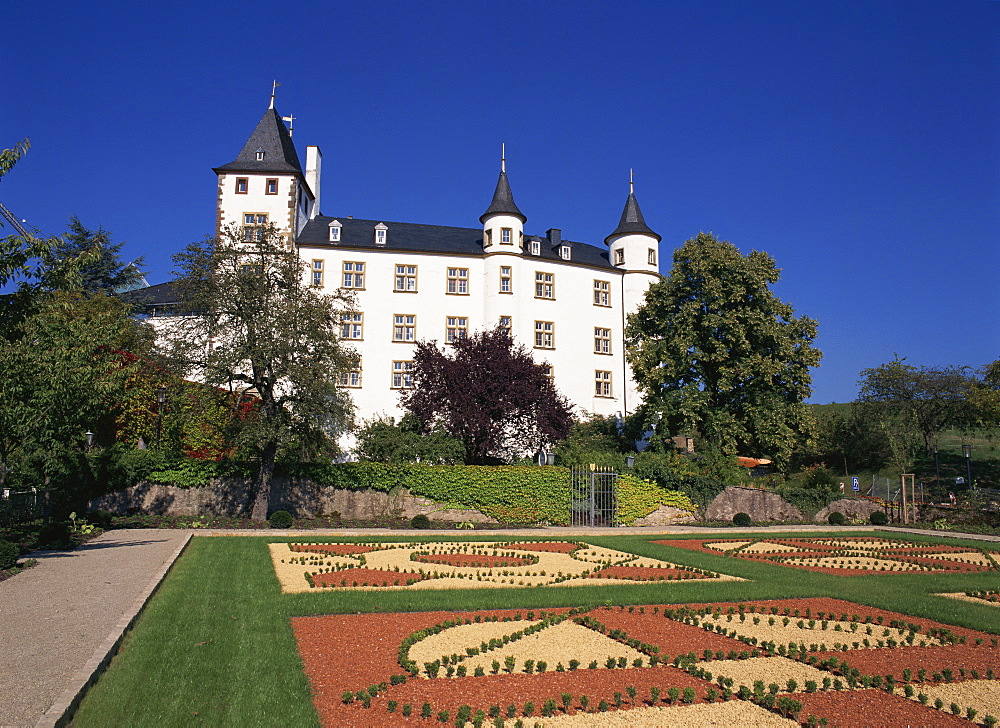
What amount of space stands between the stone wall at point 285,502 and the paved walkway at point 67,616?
643 centimetres

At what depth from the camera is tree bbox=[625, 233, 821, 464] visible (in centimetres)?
3528

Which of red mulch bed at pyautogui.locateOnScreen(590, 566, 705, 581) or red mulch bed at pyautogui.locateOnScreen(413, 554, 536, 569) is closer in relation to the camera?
red mulch bed at pyautogui.locateOnScreen(590, 566, 705, 581)

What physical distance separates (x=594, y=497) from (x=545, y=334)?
1801 centimetres

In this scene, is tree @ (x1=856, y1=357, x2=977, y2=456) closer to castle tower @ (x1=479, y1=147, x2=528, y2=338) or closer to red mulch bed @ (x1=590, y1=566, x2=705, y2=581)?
castle tower @ (x1=479, y1=147, x2=528, y2=338)

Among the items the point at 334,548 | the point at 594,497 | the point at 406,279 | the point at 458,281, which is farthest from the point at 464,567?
the point at 458,281

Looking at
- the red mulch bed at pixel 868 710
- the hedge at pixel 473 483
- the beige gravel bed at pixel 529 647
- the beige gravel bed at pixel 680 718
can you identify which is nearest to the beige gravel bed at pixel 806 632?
the beige gravel bed at pixel 529 647

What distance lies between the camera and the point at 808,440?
35781 millimetres

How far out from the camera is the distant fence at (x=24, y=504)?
67.9 feet

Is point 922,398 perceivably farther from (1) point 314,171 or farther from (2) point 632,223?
(1) point 314,171

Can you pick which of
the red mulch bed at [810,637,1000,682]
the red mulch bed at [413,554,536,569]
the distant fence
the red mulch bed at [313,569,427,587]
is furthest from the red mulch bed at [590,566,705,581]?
the distant fence

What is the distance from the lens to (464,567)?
628 inches

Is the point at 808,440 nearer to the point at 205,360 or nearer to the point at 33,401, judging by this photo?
the point at 205,360

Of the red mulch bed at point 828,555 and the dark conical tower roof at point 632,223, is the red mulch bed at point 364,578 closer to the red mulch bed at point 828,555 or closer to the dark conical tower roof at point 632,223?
the red mulch bed at point 828,555

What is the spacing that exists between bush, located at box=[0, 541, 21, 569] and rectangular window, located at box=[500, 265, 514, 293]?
110 feet
